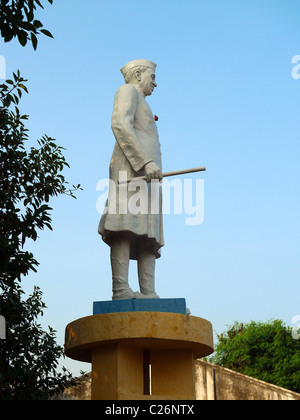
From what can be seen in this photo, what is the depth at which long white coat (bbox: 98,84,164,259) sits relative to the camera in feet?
24.0

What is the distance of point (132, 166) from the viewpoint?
7516 millimetres

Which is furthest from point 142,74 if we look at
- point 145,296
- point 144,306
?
point 144,306

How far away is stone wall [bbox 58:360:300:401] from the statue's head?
1129 centimetres

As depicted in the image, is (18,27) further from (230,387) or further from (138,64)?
(230,387)

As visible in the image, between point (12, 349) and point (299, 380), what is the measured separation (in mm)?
19774

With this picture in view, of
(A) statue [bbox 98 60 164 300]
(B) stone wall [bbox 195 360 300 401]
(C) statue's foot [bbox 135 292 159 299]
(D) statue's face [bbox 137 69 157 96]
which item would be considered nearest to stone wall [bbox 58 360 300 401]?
(B) stone wall [bbox 195 360 300 401]

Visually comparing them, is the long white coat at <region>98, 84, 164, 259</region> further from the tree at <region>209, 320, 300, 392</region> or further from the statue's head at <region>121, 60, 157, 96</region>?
the tree at <region>209, 320, 300, 392</region>

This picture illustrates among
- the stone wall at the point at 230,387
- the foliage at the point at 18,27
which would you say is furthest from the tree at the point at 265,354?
the foliage at the point at 18,27

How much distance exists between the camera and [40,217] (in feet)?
22.3

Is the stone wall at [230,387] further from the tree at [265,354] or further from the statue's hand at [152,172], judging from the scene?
the statue's hand at [152,172]

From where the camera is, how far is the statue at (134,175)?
23.8 feet

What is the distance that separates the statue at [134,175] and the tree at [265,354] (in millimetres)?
19471
